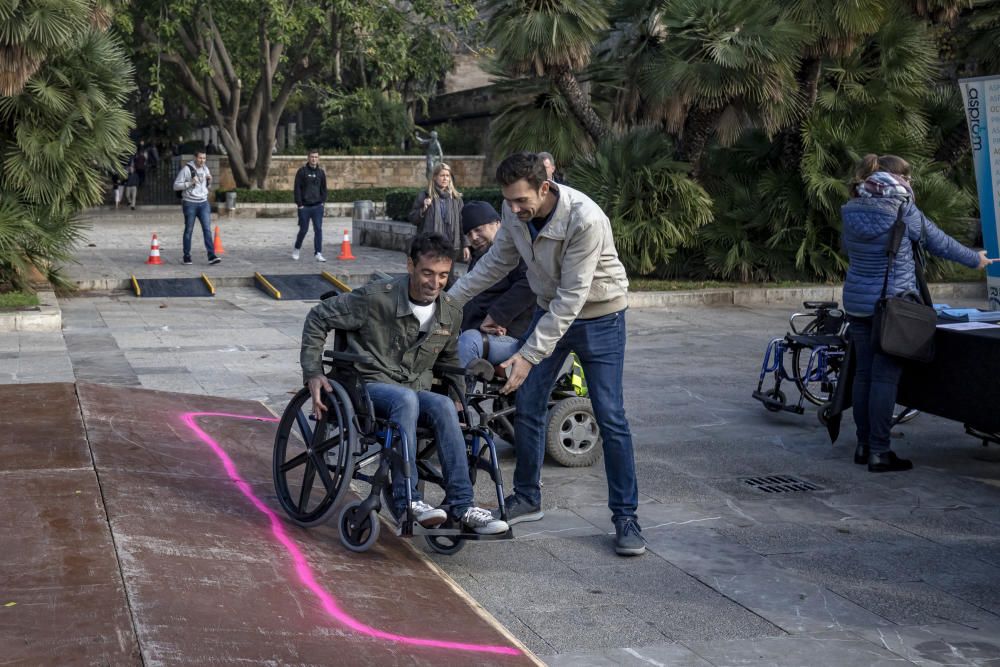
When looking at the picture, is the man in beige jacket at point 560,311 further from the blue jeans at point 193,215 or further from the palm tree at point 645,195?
the blue jeans at point 193,215

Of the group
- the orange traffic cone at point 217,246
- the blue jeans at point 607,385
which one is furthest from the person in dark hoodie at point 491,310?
the orange traffic cone at point 217,246

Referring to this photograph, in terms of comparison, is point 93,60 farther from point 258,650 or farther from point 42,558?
point 258,650

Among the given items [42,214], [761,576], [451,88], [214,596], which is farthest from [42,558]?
[451,88]

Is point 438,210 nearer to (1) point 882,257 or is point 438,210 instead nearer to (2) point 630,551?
(1) point 882,257

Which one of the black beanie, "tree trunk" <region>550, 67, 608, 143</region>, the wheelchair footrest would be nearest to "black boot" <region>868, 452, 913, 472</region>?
the wheelchair footrest

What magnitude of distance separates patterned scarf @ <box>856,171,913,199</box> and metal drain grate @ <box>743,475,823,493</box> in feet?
5.92

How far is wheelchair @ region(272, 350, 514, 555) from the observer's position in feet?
18.1

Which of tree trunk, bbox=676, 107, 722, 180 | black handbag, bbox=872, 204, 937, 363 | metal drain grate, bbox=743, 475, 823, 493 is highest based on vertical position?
tree trunk, bbox=676, 107, 722, 180

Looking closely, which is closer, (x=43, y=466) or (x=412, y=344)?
(x=412, y=344)

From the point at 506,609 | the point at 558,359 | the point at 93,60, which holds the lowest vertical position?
the point at 506,609

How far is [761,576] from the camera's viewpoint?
564cm

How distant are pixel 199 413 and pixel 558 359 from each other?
359cm

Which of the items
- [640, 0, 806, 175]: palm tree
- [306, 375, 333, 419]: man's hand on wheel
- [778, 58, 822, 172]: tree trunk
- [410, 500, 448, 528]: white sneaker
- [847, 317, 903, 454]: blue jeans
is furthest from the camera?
[778, 58, 822, 172]: tree trunk

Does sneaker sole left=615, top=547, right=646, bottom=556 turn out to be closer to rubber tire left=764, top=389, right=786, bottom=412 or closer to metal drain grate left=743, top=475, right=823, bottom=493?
metal drain grate left=743, top=475, right=823, bottom=493
